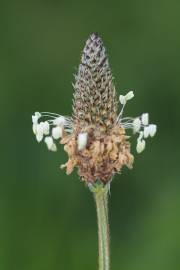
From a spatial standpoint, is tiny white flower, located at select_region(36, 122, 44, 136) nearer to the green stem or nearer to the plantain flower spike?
the plantain flower spike

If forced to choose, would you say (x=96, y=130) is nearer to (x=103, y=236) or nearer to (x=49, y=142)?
(x=49, y=142)

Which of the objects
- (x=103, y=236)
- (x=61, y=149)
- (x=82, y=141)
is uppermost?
(x=61, y=149)

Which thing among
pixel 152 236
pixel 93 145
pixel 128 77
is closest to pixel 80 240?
pixel 152 236

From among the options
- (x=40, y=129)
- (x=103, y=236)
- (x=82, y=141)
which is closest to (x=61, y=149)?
(x=40, y=129)

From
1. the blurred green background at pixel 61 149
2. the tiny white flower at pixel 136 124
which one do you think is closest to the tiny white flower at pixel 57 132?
the tiny white flower at pixel 136 124

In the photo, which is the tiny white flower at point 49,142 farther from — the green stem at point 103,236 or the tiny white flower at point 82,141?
the green stem at point 103,236

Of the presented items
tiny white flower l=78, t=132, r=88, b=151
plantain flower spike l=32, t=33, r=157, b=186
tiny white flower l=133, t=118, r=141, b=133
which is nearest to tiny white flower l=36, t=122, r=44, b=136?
plantain flower spike l=32, t=33, r=157, b=186
